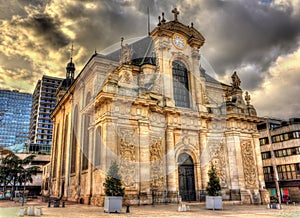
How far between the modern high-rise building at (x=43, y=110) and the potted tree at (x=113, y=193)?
80.7 meters

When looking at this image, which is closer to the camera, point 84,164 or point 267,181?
point 84,164

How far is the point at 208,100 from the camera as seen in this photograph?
93.8 feet

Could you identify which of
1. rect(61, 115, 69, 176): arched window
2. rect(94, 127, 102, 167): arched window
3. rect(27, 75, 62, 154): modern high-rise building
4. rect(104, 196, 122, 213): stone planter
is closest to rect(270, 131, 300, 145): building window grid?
rect(94, 127, 102, 167): arched window

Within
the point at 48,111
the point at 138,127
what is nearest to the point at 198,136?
the point at 138,127

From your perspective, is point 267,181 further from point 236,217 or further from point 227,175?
point 236,217

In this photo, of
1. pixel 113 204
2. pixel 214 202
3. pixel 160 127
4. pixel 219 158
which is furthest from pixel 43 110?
pixel 214 202

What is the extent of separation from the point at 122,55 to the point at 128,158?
911cm

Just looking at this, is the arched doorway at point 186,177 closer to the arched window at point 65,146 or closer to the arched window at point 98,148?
the arched window at point 98,148

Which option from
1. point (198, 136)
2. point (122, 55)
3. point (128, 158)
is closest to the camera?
point (128, 158)

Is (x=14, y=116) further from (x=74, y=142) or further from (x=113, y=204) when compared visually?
(x=113, y=204)

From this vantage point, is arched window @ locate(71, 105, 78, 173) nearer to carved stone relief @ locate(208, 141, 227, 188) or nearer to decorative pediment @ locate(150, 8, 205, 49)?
decorative pediment @ locate(150, 8, 205, 49)

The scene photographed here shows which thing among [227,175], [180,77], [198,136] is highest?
[180,77]

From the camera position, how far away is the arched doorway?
23.8 meters

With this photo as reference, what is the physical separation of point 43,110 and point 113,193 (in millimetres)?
85688
